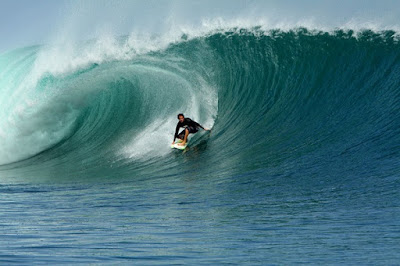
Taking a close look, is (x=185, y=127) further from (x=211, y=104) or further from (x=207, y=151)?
(x=211, y=104)

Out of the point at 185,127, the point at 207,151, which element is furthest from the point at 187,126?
the point at 207,151

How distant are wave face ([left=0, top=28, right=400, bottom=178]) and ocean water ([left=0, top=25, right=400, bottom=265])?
0.05 m

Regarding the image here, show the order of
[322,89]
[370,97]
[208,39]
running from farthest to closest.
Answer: [208,39]
[322,89]
[370,97]

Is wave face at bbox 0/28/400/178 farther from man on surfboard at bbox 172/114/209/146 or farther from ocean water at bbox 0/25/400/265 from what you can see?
man on surfboard at bbox 172/114/209/146

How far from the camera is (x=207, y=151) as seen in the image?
39.4 feet

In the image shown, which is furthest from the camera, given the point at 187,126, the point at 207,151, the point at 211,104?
the point at 211,104

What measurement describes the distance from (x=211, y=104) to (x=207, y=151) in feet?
8.42

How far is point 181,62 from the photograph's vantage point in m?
16.0

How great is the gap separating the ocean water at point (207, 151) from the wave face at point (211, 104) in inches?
1.8

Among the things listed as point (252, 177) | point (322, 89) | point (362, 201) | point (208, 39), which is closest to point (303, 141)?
point (252, 177)

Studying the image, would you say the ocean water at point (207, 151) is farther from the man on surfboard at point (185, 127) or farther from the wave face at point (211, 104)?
the man on surfboard at point (185, 127)

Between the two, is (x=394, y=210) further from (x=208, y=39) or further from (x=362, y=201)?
(x=208, y=39)

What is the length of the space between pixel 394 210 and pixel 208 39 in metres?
11.9

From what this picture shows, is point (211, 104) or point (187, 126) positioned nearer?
point (187, 126)
